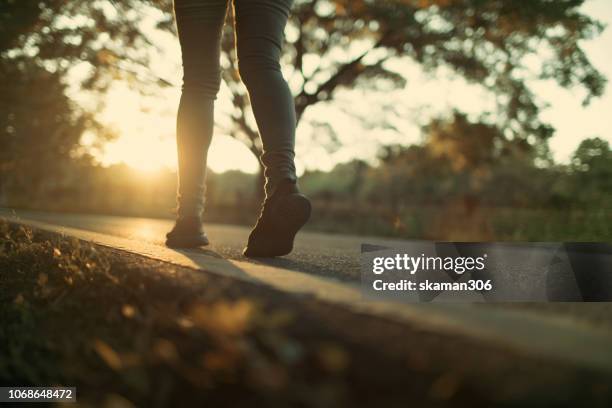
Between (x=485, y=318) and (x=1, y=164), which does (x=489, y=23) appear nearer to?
(x=485, y=318)

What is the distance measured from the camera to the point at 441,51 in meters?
13.3

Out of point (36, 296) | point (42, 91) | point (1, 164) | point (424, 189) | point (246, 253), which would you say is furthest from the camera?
point (424, 189)

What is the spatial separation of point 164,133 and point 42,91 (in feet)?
16.8

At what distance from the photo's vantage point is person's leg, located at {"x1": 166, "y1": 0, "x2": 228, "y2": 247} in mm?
2125

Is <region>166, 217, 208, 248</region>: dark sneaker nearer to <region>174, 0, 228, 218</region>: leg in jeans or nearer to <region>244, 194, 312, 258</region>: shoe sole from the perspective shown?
<region>174, 0, 228, 218</region>: leg in jeans

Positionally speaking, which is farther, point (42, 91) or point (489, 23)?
point (42, 91)

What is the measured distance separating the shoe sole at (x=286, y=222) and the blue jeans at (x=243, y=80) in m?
0.13

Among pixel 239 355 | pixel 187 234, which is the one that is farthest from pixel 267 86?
pixel 239 355

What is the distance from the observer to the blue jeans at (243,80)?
1.92 m

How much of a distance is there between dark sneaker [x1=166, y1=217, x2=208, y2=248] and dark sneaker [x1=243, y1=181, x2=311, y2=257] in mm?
401

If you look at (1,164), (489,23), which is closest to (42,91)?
(1,164)

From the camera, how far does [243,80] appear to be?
6.52 ft

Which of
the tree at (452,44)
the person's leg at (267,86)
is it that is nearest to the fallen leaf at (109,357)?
the person's leg at (267,86)

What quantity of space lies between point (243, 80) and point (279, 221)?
1.91ft
